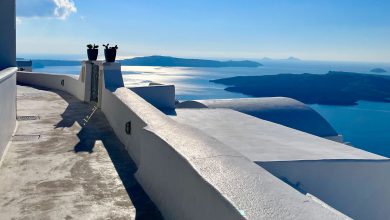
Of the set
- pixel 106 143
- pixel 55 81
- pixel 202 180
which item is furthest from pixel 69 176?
pixel 55 81

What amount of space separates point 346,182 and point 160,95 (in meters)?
9.53

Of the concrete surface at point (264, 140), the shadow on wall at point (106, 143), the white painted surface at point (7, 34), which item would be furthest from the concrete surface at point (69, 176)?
the concrete surface at point (264, 140)

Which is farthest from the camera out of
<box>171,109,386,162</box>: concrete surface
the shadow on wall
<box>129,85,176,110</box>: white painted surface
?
<box>129,85,176,110</box>: white painted surface

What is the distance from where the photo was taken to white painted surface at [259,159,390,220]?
26.8 ft

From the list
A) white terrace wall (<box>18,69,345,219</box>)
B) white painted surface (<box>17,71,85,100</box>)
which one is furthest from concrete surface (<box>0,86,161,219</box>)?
white painted surface (<box>17,71,85,100</box>)

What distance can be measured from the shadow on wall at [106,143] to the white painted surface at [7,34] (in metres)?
2.40

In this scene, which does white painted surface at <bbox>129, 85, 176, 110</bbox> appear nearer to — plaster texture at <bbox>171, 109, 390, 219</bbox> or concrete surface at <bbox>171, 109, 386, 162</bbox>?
concrete surface at <bbox>171, 109, 386, 162</bbox>

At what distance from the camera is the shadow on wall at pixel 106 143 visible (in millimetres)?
5492

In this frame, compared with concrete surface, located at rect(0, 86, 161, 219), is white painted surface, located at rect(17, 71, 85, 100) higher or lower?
higher

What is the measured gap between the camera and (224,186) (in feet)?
11.5

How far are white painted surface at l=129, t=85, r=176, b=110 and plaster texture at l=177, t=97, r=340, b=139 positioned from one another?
6786 millimetres

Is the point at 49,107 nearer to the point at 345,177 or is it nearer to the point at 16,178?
the point at 16,178

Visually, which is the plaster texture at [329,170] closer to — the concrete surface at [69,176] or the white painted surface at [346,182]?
the white painted surface at [346,182]

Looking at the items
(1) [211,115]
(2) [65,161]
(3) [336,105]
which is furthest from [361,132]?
(2) [65,161]
